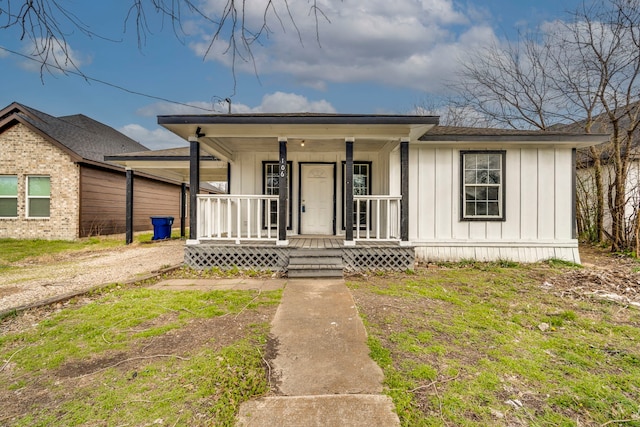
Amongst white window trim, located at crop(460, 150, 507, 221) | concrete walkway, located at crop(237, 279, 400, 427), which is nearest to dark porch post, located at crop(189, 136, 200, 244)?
concrete walkway, located at crop(237, 279, 400, 427)

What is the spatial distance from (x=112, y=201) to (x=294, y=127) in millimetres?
10440

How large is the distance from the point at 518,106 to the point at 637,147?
4.29 meters

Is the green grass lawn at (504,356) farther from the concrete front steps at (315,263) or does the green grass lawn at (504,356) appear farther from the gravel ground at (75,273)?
the gravel ground at (75,273)

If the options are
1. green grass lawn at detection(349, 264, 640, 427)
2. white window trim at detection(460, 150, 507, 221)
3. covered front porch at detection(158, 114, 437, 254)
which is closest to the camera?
green grass lawn at detection(349, 264, 640, 427)

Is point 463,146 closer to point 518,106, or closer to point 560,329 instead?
point 560,329

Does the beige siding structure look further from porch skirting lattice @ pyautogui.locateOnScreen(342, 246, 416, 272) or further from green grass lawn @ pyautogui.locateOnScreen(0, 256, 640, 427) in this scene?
porch skirting lattice @ pyautogui.locateOnScreen(342, 246, 416, 272)

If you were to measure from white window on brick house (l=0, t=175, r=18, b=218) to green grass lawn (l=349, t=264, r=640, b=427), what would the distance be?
1292cm

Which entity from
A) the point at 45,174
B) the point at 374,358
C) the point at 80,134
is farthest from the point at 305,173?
the point at 80,134

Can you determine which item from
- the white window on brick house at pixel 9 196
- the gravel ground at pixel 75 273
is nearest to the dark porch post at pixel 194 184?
the gravel ground at pixel 75 273

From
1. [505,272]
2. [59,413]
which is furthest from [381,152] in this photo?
[59,413]

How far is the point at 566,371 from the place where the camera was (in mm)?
2367

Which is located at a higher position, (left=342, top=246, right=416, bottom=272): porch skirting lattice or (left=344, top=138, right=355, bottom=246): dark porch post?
(left=344, top=138, right=355, bottom=246): dark porch post

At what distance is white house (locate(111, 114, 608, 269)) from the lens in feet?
19.9

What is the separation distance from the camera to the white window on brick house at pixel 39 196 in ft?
35.0
